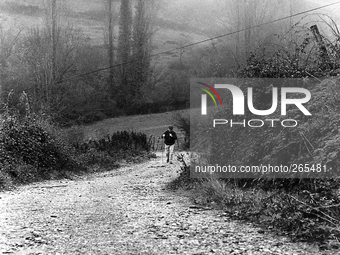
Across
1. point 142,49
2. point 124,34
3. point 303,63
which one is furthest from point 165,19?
point 303,63

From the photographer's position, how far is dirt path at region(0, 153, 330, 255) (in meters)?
5.03

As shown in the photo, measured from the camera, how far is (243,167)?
26.5 feet

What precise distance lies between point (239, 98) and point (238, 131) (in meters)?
0.75

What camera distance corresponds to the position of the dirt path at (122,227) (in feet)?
16.5

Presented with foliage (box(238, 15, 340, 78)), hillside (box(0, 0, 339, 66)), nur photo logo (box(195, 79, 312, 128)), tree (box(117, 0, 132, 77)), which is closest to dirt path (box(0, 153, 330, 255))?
nur photo logo (box(195, 79, 312, 128))

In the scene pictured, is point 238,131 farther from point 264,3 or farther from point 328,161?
point 264,3

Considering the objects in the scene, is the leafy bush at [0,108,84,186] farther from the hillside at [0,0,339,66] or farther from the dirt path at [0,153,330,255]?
the hillside at [0,0,339,66]

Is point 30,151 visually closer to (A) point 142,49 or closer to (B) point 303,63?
(B) point 303,63

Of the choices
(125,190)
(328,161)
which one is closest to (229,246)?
(328,161)

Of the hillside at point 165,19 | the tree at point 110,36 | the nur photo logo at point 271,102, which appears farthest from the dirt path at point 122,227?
the hillside at point 165,19

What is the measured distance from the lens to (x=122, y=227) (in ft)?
19.9

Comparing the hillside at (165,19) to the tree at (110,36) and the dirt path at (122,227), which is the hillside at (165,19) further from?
the dirt path at (122,227)

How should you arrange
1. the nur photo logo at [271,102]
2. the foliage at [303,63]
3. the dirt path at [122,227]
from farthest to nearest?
the foliage at [303,63], the nur photo logo at [271,102], the dirt path at [122,227]

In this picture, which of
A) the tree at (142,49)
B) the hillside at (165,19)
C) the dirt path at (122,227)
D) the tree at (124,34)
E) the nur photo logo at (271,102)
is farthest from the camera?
the hillside at (165,19)
